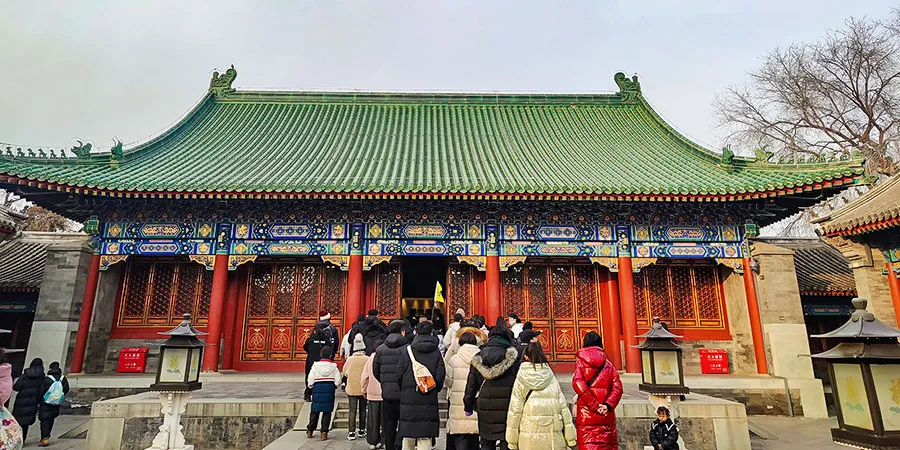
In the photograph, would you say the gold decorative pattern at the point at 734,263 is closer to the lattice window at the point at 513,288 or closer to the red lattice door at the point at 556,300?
the red lattice door at the point at 556,300

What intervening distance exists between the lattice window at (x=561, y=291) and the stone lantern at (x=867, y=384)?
954 cm

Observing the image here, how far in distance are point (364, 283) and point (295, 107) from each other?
8.42m

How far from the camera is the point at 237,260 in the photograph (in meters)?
12.3

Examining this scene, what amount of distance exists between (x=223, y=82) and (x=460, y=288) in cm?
1210

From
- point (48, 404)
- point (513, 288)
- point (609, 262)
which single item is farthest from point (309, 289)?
point (609, 262)

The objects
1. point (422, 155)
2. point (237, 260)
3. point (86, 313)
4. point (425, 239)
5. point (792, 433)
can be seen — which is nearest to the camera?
point (792, 433)

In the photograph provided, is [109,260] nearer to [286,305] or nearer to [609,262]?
[286,305]

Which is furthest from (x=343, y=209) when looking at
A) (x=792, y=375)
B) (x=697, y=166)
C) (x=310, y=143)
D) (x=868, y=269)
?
(x=868, y=269)

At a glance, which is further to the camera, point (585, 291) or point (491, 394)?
point (585, 291)

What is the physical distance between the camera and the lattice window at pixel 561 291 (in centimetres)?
1307

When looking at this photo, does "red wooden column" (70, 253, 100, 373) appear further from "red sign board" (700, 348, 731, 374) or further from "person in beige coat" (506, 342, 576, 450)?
"red sign board" (700, 348, 731, 374)

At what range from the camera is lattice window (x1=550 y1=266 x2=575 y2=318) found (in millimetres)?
13070

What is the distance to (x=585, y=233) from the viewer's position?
1269 centimetres

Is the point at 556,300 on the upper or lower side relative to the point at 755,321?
upper
